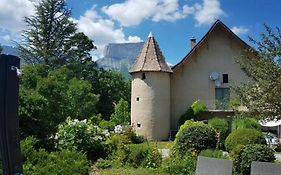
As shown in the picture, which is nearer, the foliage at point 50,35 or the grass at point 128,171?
→ the grass at point 128,171

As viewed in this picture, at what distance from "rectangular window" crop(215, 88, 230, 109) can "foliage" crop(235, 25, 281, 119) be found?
13.6 m

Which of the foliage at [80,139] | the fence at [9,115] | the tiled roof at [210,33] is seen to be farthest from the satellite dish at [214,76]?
the fence at [9,115]

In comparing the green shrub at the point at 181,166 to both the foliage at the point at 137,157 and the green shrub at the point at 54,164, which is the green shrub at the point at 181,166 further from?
the green shrub at the point at 54,164

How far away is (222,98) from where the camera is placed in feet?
95.8

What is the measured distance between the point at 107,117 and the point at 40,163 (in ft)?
117

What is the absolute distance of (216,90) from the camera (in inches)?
1155

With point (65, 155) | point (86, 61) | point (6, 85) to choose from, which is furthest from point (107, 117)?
point (6, 85)

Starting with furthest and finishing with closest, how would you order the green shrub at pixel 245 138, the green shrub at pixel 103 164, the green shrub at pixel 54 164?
the green shrub at pixel 245 138, the green shrub at pixel 103 164, the green shrub at pixel 54 164

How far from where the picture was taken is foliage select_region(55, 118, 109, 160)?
15.1 m

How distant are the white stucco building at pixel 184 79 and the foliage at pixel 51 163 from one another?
20362 mm

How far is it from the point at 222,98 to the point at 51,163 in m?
24.2

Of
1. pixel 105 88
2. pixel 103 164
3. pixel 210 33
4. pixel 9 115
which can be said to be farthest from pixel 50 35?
pixel 9 115

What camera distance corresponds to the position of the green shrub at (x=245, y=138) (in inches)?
575

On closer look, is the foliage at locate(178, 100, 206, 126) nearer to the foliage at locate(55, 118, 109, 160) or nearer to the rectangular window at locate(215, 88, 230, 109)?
the rectangular window at locate(215, 88, 230, 109)
